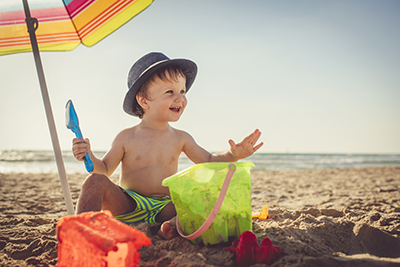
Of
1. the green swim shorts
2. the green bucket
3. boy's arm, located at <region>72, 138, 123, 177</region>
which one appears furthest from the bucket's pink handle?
boy's arm, located at <region>72, 138, 123, 177</region>

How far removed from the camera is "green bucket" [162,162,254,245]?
136 cm

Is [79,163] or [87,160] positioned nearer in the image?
[87,160]

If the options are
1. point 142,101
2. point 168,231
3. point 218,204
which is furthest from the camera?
point 142,101

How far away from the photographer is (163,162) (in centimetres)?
210

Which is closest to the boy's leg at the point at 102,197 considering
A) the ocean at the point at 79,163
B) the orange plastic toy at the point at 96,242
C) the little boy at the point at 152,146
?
the little boy at the point at 152,146

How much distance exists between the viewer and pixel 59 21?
2090 millimetres

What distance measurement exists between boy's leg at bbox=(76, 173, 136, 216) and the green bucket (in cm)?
44

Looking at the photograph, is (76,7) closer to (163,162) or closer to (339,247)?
(163,162)

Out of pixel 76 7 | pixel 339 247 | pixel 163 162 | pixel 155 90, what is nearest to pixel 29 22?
pixel 76 7

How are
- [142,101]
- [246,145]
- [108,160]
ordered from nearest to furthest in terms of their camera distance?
[246,145]
[108,160]
[142,101]

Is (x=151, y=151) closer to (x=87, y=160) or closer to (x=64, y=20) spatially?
(x=87, y=160)

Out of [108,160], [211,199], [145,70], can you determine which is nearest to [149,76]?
[145,70]

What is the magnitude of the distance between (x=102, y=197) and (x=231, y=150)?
897 mm

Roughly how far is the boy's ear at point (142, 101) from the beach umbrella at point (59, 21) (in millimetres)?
564
